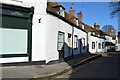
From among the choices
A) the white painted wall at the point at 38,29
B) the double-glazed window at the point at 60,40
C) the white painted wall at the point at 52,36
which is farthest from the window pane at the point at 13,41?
the double-glazed window at the point at 60,40

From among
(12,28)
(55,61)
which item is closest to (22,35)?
(12,28)

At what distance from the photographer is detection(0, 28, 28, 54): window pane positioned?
9.27 metres

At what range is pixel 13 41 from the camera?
31.6 ft

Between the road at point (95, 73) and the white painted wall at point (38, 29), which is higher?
the white painted wall at point (38, 29)

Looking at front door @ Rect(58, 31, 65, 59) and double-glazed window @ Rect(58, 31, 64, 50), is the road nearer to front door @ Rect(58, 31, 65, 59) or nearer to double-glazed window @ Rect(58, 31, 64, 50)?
front door @ Rect(58, 31, 65, 59)

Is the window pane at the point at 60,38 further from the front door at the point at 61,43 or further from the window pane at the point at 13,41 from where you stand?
the window pane at the point at 13,41

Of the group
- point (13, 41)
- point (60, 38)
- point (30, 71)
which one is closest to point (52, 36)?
point (60, 38)

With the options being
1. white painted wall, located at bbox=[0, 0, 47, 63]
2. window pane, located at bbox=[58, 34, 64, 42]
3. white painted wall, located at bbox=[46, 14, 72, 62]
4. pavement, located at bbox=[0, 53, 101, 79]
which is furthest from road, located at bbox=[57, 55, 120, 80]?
window pane, located at bbox=[58, 34, 64, 42]

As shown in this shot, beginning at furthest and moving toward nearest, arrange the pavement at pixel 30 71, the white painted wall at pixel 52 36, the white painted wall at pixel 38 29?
the white painted wall at pixel 52 36 → the white painted wall at pixel 38 29 → the pavement at pixel 30 71

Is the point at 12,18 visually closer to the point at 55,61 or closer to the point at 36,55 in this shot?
the point at 36,55

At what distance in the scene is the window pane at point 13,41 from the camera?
9269mm

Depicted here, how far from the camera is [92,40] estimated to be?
32469 millimetres

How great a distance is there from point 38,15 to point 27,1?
121 centimetres

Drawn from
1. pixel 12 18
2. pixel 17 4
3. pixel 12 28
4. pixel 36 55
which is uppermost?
pixel 17 4
